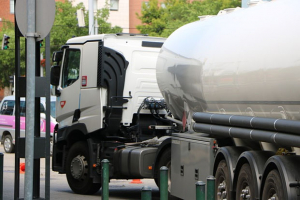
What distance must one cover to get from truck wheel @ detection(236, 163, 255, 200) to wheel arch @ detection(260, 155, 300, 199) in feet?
2.47

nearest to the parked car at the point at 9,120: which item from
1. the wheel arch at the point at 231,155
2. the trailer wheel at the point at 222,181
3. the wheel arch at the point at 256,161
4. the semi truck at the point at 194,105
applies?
the semi truck at the point at 194,105

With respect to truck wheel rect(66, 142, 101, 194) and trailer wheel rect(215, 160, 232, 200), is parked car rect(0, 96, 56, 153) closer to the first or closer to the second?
truck wheel rect(66, 142, 101, 194)

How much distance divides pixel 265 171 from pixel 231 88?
170cm

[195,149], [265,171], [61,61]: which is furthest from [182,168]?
[61,61]

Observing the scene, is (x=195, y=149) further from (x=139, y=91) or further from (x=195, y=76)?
(x=139, y=91)

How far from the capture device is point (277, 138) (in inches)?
314

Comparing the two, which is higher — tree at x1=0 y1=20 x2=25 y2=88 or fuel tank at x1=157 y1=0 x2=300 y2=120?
tree at x1=0 y1=20 x2=25 y2=88

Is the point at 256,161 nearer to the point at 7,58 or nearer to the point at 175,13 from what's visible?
the point at 175,13

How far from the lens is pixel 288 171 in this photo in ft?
24.8

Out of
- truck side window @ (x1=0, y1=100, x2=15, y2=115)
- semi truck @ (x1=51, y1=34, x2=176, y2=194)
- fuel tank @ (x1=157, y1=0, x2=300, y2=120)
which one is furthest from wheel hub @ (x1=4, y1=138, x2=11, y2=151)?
fuel tank @ (x1=157, y1=0, x2=300, y2=120)

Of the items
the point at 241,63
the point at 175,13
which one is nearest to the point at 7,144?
the point at 241,63

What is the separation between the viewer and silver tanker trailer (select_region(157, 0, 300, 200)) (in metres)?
7.83

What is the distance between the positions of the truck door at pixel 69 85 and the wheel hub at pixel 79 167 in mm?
929

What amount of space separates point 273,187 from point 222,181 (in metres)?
1.98
